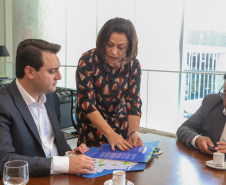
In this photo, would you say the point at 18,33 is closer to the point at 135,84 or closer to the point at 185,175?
the point at 135,84

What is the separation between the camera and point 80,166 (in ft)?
4.57

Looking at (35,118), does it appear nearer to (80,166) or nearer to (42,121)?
(42,121)

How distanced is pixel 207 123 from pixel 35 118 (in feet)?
3.90

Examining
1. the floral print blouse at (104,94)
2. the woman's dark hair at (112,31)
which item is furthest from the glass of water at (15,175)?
the woman's dark hair at (112,31)

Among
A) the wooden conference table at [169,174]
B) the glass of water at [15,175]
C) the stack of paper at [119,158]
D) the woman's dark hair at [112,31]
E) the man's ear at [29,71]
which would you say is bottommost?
the wooden conference table at [169,174]

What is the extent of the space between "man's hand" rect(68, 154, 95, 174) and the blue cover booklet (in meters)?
0.21

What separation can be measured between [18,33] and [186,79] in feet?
19.1

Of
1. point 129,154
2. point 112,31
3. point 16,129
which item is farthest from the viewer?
point 112,31

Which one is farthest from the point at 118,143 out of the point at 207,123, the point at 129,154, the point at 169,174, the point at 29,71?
the point at 207,123

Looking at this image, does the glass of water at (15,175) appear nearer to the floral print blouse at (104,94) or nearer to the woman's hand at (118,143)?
the woman's hand at (118,143)

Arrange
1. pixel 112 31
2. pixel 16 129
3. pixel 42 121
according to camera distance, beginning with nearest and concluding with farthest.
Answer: pixel 16 129, pixel 42 121, pixel 112 31

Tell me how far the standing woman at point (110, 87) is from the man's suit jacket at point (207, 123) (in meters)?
0.33

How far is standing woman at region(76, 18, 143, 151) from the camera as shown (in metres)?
1.89

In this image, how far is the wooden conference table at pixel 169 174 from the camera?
4.34ft
